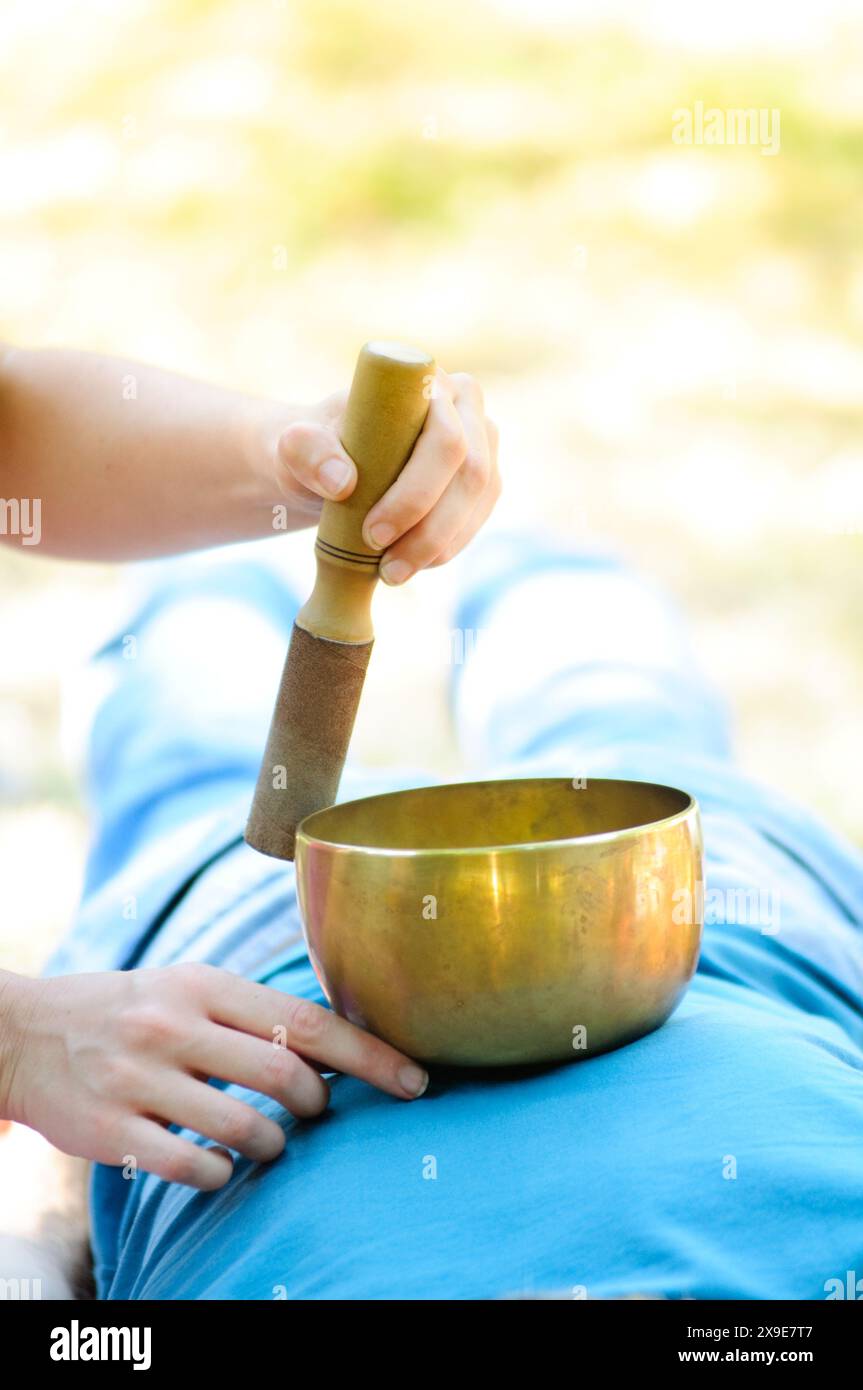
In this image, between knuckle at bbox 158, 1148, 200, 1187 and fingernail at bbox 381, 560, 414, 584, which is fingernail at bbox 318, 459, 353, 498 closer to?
fingernail at bbox 381, 560, 414, 584

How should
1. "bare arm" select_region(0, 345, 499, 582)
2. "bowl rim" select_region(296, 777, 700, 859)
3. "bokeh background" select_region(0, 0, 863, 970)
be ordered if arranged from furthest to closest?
"bokeh background" select_region(0, 0, 863, 970), "bare arm" select_region(0, 345, 499, 582), "bowl rim" select_region(296, 777, 700, 859)

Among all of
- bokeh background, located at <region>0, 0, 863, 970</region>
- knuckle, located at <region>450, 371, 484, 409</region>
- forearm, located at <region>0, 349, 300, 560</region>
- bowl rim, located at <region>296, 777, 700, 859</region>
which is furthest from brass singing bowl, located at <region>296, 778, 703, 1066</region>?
bokeh background, located at <region>0, 0, 863, 970</region>

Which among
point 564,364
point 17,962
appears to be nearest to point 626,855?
point 17,962

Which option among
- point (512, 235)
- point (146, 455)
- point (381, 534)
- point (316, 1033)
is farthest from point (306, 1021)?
point (512, 235)

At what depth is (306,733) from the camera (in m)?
0.71

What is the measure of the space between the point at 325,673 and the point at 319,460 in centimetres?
10

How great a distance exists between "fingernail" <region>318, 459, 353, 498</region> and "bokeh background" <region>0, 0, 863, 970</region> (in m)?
1.86

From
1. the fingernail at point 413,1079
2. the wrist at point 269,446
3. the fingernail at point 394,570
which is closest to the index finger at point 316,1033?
the fingernail at point 413,1079

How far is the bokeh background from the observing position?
9.26ft

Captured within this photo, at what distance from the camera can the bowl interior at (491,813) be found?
71 cm

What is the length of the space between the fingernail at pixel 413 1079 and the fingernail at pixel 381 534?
0.77 feet

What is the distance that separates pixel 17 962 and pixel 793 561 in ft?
5.20

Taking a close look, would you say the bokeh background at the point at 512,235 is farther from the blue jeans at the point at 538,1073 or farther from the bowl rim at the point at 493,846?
the bowl rim at the point at 493,846
